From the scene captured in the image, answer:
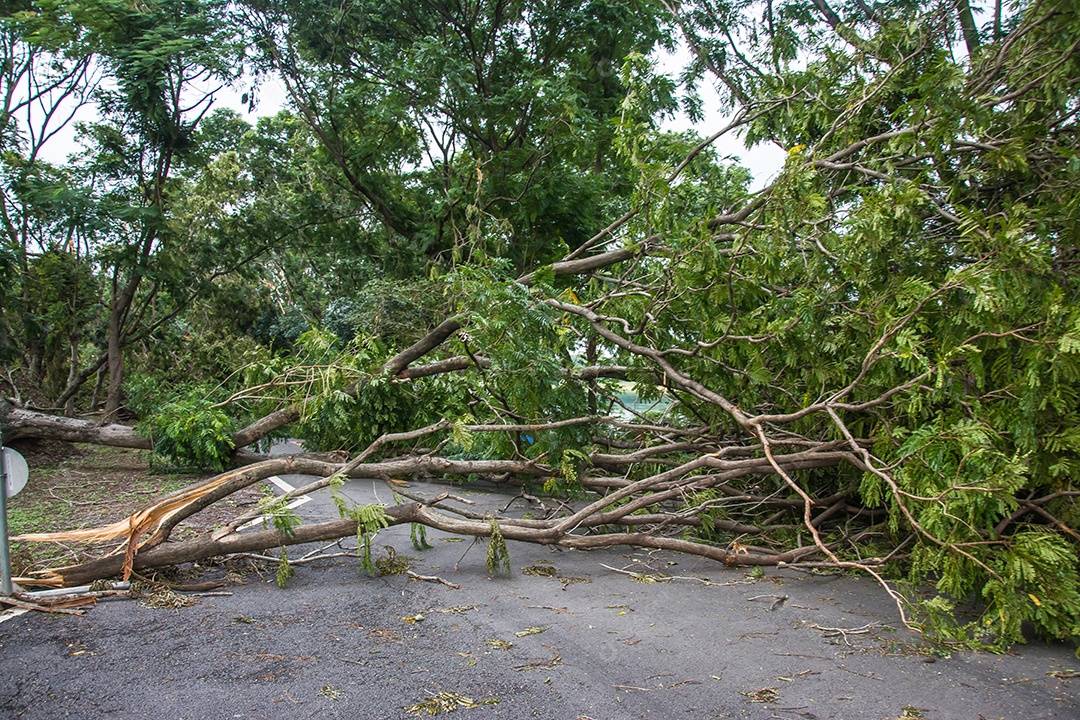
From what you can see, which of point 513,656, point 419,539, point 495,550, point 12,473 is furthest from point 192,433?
point 513,656

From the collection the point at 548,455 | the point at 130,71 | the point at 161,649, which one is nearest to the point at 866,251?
the point at 548,455

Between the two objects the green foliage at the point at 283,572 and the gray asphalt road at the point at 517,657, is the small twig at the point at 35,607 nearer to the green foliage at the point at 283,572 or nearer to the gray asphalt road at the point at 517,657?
the gray asphalt road at the point at 517,657

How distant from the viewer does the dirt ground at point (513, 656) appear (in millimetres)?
3176

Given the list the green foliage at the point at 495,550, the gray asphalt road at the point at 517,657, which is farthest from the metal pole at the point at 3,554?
the green foliage at the point at 495,550

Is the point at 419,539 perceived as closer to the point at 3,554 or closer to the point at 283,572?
the point at 283,572

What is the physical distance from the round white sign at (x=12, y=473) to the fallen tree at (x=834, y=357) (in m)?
0.67

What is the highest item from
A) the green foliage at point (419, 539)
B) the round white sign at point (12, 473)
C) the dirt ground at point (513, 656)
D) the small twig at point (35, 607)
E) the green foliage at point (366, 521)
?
the round white sign at point (12, 473)

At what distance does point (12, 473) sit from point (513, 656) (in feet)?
10.6

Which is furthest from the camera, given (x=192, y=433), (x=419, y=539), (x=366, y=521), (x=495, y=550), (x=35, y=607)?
(x=192, y=433)

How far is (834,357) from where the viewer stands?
217 inches

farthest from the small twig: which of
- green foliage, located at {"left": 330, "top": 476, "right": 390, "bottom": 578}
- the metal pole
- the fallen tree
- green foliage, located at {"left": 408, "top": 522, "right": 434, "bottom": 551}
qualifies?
green foliage, located at {"left": 408, "top": 522, "right": 434, "bottom": 551}

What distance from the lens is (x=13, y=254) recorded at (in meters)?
11.1

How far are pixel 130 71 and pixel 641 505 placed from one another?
9949 mm

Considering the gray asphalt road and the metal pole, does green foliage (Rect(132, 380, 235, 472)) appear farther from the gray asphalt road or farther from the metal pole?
the metal pole
